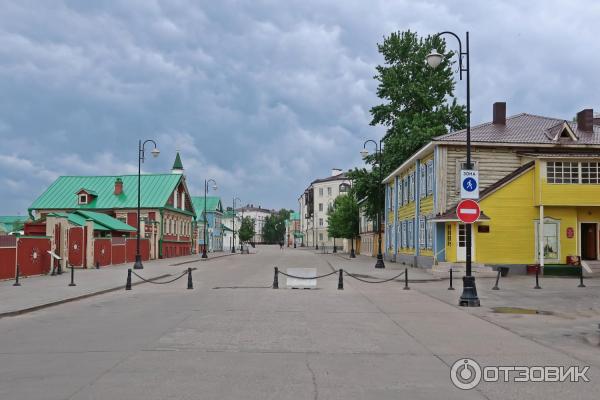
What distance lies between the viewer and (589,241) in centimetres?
3244

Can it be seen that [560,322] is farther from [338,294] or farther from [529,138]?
[529,138]

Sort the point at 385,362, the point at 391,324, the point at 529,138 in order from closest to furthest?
1. the point at 385,362
2. the point at 391,324
3. the point at 529,138

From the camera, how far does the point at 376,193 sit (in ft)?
174

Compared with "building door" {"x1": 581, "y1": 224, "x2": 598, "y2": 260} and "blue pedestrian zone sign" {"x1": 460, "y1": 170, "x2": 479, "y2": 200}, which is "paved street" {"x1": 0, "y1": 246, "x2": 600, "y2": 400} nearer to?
Result: "blue pedestrian zone sign" {"x1": 460, "y1": 170, "x2": 479, "y2": 200}

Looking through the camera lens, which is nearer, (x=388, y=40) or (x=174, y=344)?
(x=174, y=344)

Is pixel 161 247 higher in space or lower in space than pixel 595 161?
lower

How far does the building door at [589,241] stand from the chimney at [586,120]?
20.6ft

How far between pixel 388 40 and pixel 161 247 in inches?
1136

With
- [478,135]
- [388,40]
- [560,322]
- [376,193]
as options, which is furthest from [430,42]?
[560,322]

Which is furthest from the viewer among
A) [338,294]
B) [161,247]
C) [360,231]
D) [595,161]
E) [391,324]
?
[360,231]

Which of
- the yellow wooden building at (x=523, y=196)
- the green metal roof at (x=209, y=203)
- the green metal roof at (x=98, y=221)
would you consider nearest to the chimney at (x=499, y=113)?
the yellow wooden building at (x=523, y=196)

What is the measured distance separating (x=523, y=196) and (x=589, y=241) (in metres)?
4.87

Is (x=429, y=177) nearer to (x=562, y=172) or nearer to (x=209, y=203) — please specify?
(x=562, y=172)

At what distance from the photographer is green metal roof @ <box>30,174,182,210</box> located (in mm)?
58750
